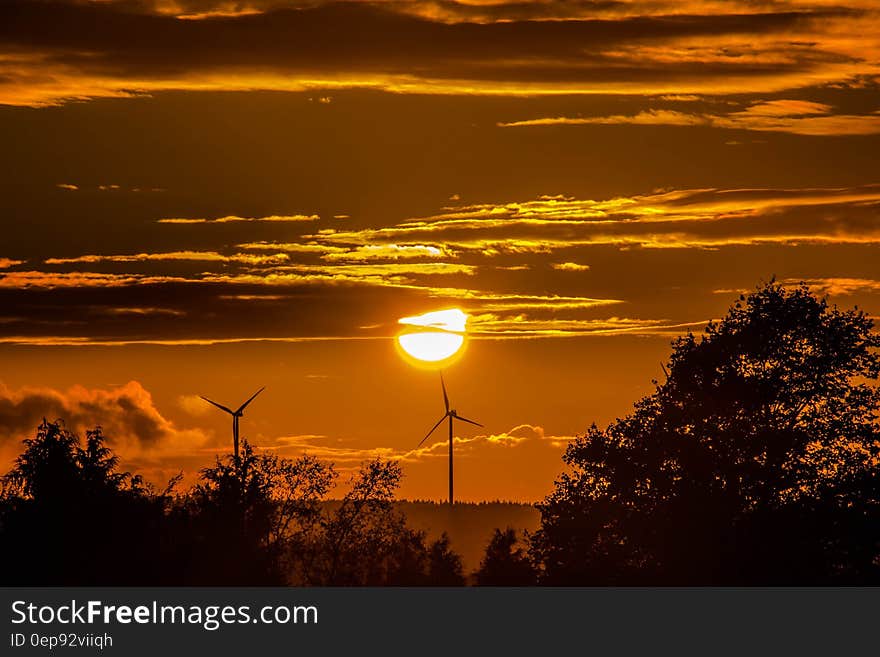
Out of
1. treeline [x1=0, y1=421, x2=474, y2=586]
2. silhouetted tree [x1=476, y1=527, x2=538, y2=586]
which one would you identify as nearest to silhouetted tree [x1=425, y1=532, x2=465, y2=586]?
silhouetted tree [x1=476, y1=527, x2=538, y2=586]

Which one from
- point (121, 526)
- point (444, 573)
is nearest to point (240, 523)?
point (121, 526)

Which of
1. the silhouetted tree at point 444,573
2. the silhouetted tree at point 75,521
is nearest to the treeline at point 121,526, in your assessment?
the silhouetted tree at point 75,521

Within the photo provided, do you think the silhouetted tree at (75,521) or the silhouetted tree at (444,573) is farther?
the silhouetted tree at (444,573)

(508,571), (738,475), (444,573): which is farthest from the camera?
(444,573)

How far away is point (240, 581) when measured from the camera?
110812 millimetres

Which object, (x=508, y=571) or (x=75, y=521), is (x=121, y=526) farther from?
(x=508, y=571)

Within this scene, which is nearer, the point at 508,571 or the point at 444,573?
the point at 508,571

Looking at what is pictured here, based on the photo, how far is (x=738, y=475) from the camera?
297 feet

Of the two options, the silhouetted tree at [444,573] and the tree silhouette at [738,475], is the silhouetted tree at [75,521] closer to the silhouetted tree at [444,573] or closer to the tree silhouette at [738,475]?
the tree silhouette at [738,475]

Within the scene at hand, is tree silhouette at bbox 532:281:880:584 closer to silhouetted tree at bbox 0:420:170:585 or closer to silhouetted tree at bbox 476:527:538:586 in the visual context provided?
silhouetted tree at bbox 476:527:538:586

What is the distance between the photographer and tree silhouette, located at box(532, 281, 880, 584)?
88625 millimetres

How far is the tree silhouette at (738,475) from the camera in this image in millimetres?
88625

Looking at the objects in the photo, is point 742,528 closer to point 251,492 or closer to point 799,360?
point 799,360
